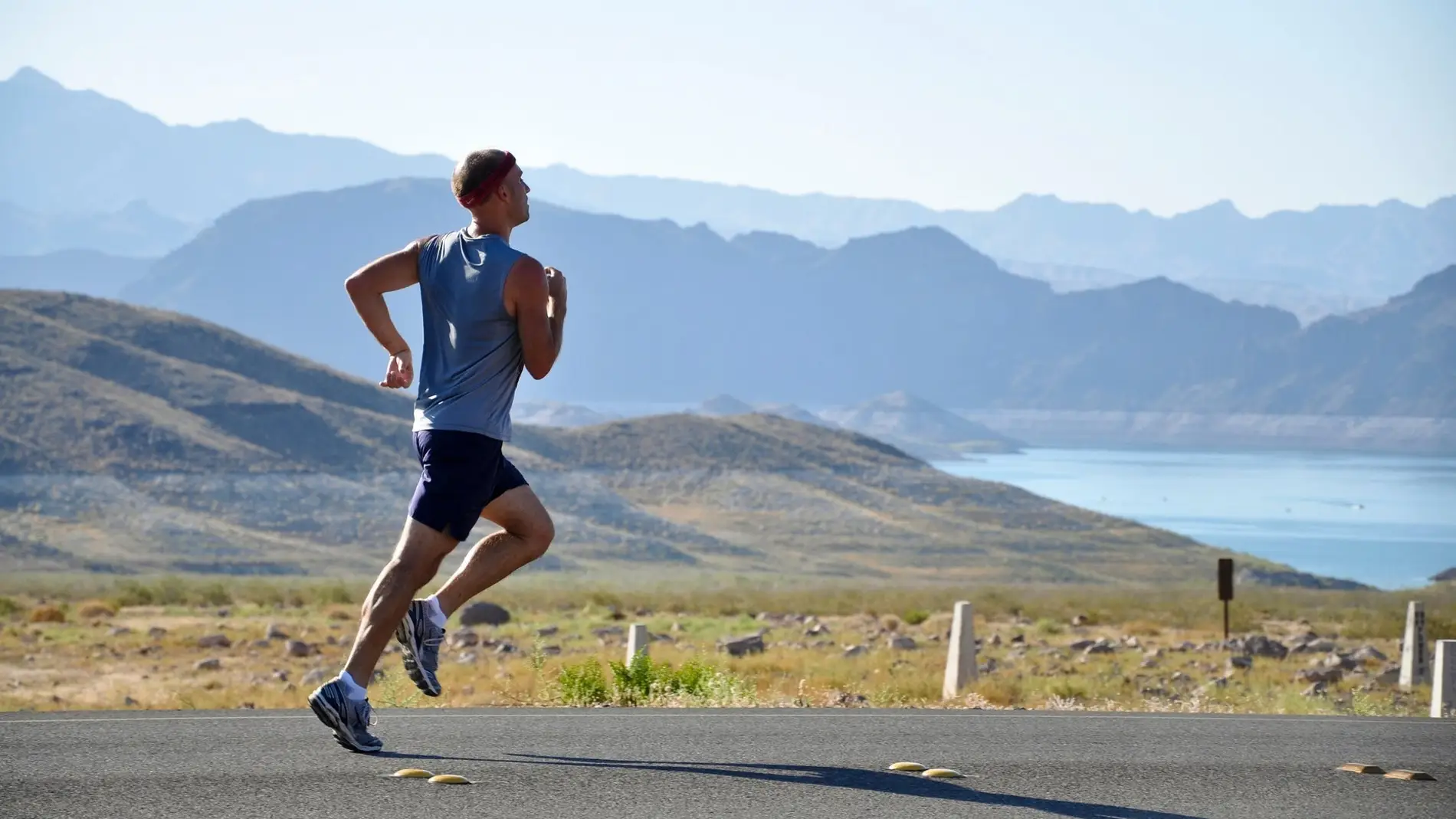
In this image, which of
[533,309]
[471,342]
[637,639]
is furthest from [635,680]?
[533,309]

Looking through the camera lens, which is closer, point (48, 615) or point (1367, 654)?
point (1367, 654)

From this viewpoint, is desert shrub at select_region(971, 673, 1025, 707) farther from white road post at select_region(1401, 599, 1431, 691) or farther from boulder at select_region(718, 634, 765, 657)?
boulder at select_region(718, 634, 765, 657)

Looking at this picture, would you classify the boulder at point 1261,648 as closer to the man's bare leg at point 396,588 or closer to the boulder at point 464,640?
the boulder at point 464,640

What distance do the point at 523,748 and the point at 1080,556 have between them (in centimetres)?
9255

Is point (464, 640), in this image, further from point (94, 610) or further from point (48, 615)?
point (94, 610)

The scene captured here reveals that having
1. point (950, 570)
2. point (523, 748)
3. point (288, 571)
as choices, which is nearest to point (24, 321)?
point (288, 571)

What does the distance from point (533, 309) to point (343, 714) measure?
5.24 feet

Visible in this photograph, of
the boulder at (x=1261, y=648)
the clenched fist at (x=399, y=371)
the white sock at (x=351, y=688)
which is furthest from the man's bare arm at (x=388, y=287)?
the boulder at (x=1261, y=648)

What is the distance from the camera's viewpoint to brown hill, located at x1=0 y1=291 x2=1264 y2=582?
81625 millimetres

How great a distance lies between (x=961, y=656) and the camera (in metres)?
14.4

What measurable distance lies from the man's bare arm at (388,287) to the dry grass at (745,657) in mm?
3697

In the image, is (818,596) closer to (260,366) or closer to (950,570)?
(950,570)

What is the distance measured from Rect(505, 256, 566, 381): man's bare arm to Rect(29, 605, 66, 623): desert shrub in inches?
1396

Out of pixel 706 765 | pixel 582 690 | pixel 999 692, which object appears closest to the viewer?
pixel 706 765
